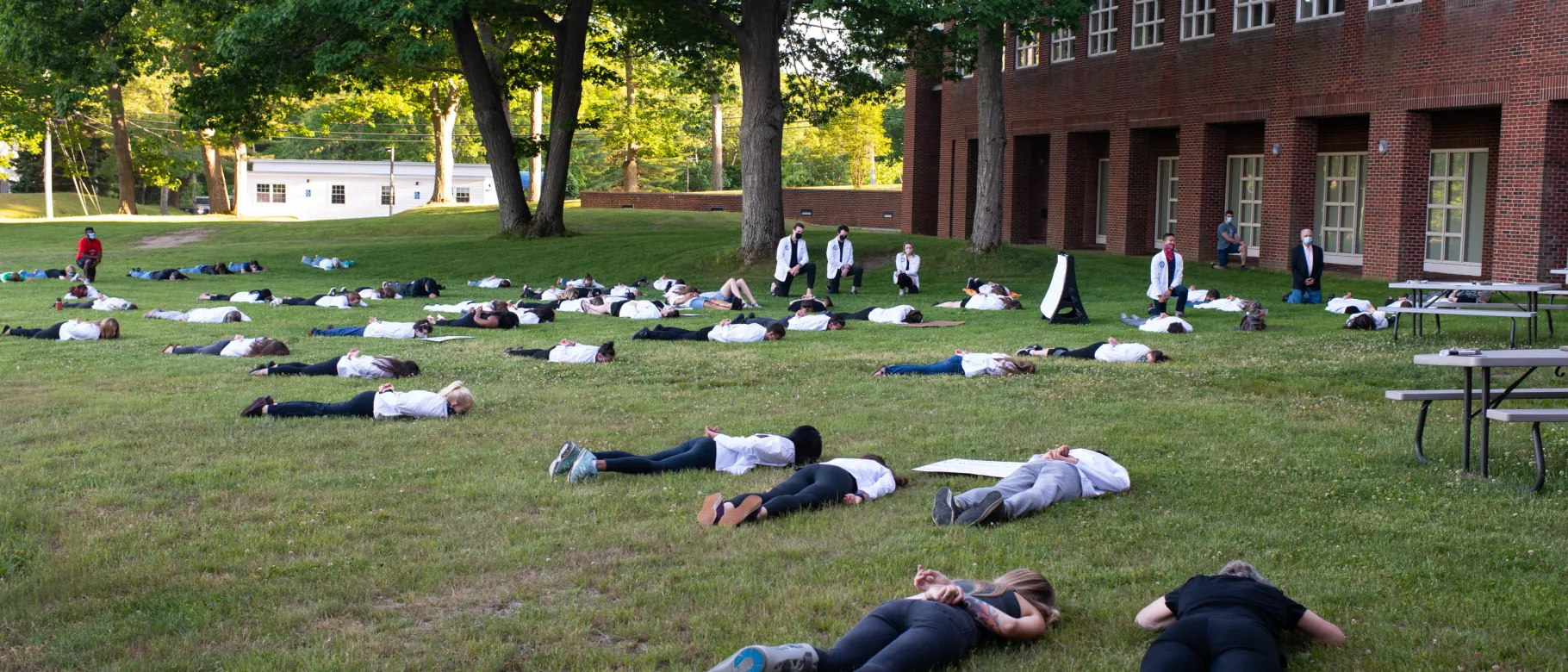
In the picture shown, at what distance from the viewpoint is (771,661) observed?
4.40 metres

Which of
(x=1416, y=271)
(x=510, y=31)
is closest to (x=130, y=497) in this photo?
(x=1416, y=271)

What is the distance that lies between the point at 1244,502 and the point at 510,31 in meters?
37.6

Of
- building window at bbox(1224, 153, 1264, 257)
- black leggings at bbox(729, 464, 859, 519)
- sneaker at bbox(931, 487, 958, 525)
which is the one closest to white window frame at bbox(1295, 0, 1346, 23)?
building window at bbox(1224, 153, 1264, 257)

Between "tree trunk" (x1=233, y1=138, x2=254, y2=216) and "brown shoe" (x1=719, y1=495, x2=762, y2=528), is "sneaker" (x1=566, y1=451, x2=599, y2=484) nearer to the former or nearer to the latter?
"brown shoe" (x1=719, y1=495, x2=762, y2=528)

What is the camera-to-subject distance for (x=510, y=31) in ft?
136

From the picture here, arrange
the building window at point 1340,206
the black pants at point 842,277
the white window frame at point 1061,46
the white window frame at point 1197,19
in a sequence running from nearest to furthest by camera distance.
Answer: the black pants at point 842,277
the building window at point 1340,206
the white window frame at point 1197,19
the white window frame at point 1061,46

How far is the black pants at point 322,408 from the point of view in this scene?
34.5 feet

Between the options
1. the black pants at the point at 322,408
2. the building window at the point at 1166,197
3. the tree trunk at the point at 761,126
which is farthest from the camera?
the building window at the point at 1166,197

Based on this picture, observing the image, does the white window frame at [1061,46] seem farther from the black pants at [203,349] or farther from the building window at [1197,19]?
the black pants at [203,349]

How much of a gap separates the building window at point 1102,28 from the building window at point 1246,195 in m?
4.49

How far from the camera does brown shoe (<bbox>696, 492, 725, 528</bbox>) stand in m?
6.93

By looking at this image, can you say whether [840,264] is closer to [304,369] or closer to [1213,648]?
[304,369]

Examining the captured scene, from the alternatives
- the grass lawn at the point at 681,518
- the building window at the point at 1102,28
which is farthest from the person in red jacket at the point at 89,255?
the building window at the point at 1102,28

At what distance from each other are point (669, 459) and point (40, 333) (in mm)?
12074
